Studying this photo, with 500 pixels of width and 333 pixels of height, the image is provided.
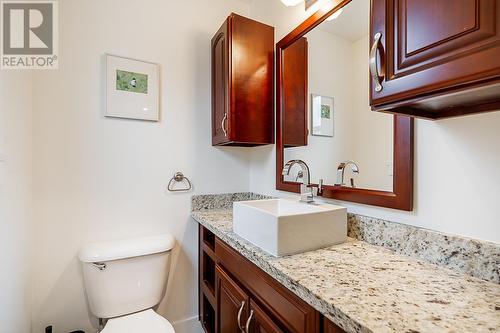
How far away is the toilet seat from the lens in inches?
47.2

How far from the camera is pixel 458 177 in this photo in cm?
77

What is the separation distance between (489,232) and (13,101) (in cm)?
181

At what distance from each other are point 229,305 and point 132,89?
1.35 metres

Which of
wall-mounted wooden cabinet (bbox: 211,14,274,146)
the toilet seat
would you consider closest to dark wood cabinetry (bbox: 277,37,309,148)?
wall-mounted wooden cabinet (bbox: 211,14,274,146)

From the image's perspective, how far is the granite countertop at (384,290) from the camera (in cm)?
51

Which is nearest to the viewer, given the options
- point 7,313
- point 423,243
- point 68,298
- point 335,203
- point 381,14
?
point 381,14

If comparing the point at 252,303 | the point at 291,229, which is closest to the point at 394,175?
the point at 291,229

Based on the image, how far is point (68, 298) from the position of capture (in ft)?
4.64

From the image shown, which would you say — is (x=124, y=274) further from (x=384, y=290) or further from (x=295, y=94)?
(x=295, y=94)

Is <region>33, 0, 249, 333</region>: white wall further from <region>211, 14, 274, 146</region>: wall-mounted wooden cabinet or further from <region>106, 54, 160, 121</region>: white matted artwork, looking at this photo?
<region>211, 14, 274, 146</region>: wall-mounted wooden cabinet

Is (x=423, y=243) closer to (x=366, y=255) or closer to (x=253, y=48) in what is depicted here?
(x=366, y=255)

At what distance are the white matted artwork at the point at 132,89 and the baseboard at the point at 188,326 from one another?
138 cm

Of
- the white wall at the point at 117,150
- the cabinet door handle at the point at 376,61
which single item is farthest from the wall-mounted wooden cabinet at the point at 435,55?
the white wall at the point at 117,150

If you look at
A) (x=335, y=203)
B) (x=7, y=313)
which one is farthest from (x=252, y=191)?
(x=7, y=313)
